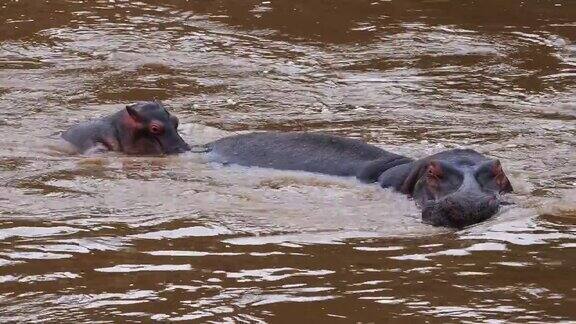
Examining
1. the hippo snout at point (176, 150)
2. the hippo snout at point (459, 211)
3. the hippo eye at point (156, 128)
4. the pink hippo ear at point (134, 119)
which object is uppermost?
the pink hippo ear at point (134, 119)

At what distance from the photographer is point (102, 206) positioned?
23.9 feet

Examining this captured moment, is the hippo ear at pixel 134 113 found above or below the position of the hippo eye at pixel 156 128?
above

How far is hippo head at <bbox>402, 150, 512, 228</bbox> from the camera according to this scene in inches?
272

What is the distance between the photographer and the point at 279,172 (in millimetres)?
8602

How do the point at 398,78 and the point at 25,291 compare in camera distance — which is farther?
the point at 398,78

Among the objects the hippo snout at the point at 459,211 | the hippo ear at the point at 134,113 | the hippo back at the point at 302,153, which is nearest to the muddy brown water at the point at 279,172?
the hippo snout at the point at 459,211

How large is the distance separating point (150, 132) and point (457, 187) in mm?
2908

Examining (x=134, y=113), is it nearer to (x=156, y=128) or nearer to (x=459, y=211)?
(x=156, y=128)

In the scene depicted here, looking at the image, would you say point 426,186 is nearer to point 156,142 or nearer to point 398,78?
point 156,142

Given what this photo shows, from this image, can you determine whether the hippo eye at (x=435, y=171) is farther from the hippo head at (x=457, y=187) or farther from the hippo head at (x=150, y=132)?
the hippo head at (x=150, y=132)

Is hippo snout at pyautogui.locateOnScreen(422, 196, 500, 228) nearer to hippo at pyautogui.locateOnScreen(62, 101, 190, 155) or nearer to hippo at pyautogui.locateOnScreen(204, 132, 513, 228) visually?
hippo at pyautogui.locateOnScreen(204, 132, 513, 228)

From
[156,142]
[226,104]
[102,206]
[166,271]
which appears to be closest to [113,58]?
[226,104]

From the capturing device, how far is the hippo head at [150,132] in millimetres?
9430

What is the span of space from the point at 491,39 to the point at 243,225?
7.34 m
